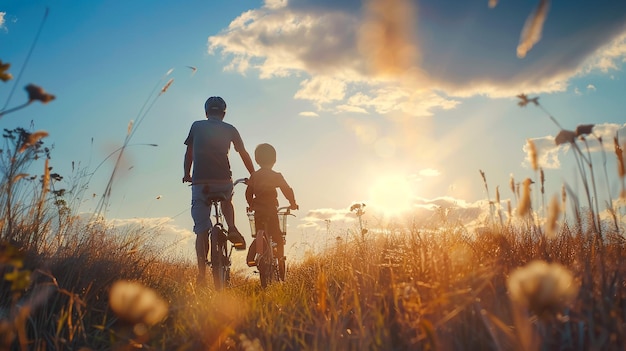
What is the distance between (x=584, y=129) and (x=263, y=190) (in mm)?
5396

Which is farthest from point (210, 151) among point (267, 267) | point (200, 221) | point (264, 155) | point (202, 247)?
point (267, 267)

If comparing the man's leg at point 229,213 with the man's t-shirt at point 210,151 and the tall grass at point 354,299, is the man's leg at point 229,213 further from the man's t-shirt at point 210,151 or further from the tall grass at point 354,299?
the tall grass at point 354,299

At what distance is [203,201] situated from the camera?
249 inches

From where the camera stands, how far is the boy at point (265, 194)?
732 cm

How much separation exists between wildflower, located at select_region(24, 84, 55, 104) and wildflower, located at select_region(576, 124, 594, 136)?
2.22 metres

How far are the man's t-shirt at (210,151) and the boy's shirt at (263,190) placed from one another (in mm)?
893

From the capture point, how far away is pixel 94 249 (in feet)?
14.2

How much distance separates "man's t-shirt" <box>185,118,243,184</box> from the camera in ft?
20.7

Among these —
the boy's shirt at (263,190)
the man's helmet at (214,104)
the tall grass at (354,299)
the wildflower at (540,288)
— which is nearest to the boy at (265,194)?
the boy's shirt at (263,190)

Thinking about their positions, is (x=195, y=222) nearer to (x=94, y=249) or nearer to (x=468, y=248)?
(x=94, y=249)

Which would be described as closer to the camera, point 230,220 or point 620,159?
point 620,159

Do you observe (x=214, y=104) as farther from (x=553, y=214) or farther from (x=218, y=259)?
(x=553, y=214)

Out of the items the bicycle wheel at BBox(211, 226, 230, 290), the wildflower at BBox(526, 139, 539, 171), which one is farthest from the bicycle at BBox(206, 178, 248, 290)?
the wildflower at BBox(526, 139, 539, 171)

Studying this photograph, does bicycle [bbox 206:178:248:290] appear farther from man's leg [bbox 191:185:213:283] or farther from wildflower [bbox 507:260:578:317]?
wildflower [bbox 507:260:578:317]
